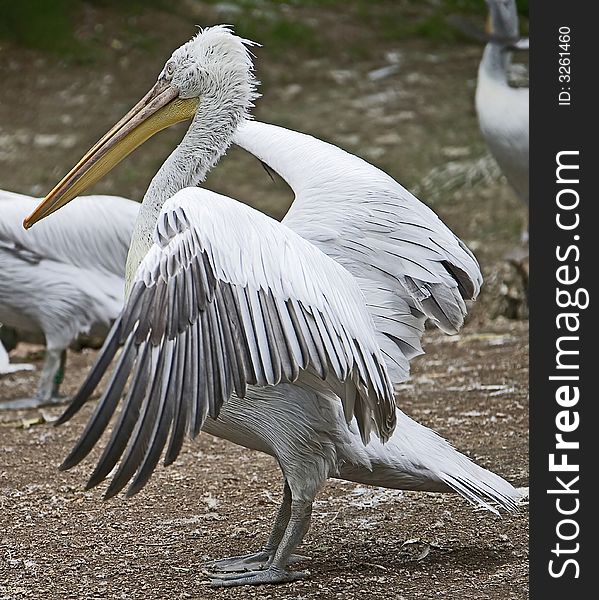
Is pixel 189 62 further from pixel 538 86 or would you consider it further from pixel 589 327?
pixel 589 327

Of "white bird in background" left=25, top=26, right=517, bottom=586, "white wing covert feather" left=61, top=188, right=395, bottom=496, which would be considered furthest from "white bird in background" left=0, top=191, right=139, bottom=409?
"white wing covert feather" left=61, top=188, right=395, bottom=496

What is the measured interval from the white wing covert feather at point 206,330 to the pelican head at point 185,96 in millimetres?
666

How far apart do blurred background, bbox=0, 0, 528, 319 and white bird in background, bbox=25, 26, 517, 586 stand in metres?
4.92

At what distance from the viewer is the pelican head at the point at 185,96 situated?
3312mm

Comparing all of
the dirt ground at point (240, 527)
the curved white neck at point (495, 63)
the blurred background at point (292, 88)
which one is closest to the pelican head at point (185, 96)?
the dirt ground at point (240, 527)

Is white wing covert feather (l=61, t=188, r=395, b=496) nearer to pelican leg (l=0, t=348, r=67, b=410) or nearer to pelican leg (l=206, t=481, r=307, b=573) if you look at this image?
pelican leg (l=206, t=481, r=307, b=573)

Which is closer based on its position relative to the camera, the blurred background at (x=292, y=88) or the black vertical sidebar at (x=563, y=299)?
the black vertical sidebar at (x=563, y=299)

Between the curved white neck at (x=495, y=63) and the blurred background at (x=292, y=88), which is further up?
the blurred background at (x=292, y=88)

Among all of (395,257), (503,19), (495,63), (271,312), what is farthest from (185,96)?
(503,19)

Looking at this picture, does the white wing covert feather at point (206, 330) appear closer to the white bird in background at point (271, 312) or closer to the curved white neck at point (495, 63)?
the white bird in background at point (271, 312)

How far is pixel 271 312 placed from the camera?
264cm

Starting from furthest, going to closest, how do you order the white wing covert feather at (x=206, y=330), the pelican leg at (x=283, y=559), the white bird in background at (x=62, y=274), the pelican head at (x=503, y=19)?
the pelican head at (x=503, y=19) < the white bird in background at (x=62, y=274) < the pelican leg at (x=283, y=559) < the white wing covert feather at (x=206, y=330)

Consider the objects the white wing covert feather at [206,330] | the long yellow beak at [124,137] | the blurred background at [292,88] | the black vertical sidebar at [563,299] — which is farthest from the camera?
the blurred background at [292,88]

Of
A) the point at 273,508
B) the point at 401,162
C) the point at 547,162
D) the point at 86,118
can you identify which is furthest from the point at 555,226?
the point at 86,118
